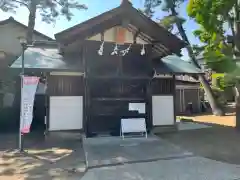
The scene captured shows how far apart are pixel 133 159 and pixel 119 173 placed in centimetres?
95

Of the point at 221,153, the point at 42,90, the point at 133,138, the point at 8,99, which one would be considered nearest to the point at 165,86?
the point at 133,138

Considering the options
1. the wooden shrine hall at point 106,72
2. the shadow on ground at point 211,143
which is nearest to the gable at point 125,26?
the wooden shrine hall at point 106,72

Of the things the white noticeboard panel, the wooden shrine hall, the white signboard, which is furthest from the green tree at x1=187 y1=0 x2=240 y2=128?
the white noticeboard panel

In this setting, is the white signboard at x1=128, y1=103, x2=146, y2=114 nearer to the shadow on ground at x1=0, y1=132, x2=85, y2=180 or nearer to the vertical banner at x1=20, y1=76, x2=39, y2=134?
the shadow on ground at x1=0, y1=132, x2=85, y2=180

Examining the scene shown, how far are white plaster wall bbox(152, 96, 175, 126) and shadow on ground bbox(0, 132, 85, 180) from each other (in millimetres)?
3517

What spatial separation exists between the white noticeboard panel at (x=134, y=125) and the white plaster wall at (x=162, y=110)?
1.26 meters

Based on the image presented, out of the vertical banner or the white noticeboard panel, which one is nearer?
the vertical banner

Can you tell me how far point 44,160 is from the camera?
605cm

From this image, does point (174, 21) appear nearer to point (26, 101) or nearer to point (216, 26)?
point (216, 26)

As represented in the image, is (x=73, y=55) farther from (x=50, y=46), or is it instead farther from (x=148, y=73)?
(x=148, y=73)

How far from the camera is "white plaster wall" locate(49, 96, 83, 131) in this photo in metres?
8.51

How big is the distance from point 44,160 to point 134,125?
3.70 meters

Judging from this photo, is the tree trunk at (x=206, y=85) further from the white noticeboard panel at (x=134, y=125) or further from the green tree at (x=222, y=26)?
the white noticeboard panel at (x=134, y=125)

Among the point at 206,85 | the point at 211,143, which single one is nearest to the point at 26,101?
the point at 211,143
